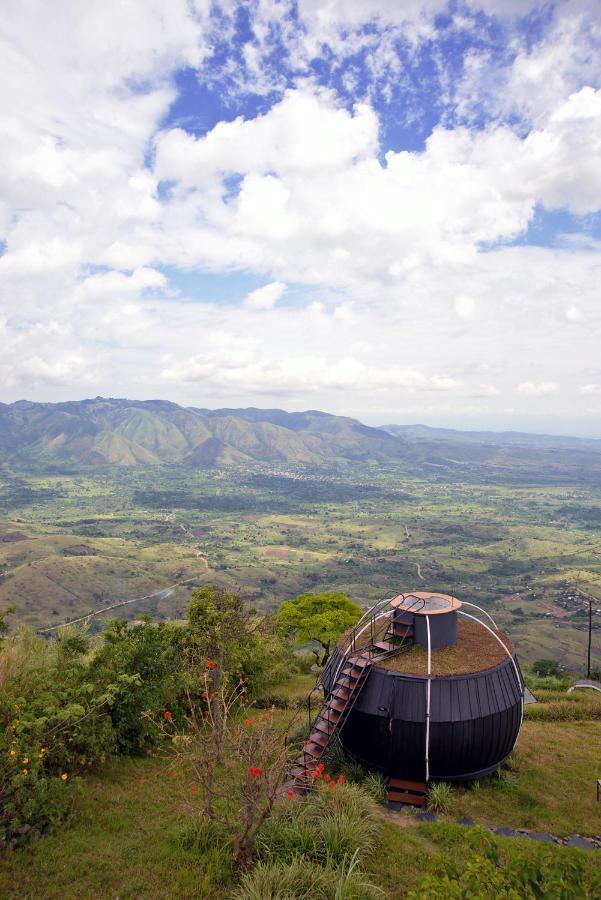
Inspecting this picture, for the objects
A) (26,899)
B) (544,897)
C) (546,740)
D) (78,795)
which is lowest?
(546,740)

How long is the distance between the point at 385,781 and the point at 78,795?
1244 cm

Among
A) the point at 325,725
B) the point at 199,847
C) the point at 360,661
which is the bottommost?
the point at 199,847

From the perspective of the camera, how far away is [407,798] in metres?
20.6

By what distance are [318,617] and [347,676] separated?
16590mm

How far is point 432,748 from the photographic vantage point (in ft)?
68.3

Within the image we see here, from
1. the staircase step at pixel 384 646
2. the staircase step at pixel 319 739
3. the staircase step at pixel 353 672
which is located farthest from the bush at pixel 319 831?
the staircase step at pixel 384 646

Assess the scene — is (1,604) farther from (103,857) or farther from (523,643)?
(103,857)

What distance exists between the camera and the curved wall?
68.5 feet

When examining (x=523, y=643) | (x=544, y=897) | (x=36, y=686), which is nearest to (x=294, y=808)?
(x=544, y=897)

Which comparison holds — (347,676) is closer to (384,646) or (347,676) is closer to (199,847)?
(384,646)

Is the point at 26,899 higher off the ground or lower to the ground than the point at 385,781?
higher

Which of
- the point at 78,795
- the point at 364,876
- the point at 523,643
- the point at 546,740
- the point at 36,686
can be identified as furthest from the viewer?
the point at 523,643

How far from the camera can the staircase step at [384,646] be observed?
76.9ft

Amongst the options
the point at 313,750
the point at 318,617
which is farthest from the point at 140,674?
the point at 318,617
